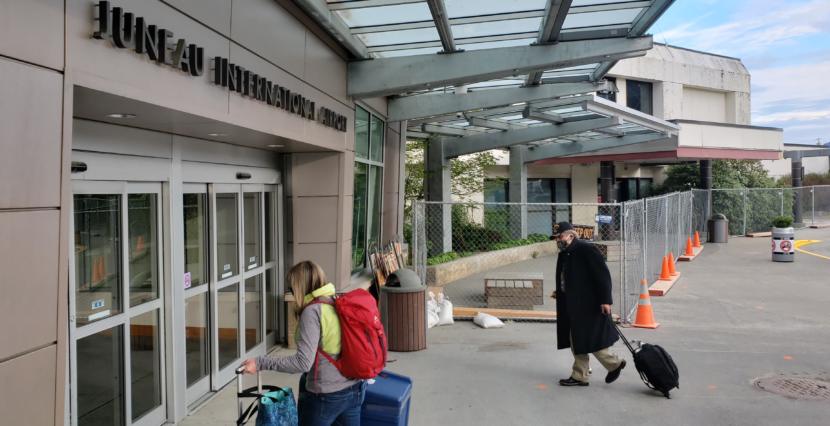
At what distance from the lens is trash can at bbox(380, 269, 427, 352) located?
8.64 m

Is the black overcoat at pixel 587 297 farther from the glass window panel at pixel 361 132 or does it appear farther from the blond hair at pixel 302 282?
the glass window panel at pixel 361 132

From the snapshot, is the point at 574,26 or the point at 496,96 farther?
the point at 496,96

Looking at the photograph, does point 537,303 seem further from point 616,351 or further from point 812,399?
point 812,399

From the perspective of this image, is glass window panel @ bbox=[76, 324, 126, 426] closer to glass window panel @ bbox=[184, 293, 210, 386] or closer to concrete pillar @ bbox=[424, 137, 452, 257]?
Answer: glass window panel @ bbox=[184, 293, 210, 386]

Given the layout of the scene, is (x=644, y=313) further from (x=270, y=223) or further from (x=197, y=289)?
(x=197, y=289)

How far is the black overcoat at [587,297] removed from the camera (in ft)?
22.4

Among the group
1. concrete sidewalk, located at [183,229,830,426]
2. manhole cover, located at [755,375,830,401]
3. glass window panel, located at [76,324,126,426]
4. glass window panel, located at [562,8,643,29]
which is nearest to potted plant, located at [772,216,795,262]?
concrete sidewalk, located at [183,229,830,426]

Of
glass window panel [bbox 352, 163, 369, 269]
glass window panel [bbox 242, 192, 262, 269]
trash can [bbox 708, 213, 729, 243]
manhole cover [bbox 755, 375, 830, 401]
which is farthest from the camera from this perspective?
trash can [bbox 708, 213, 729, 243]

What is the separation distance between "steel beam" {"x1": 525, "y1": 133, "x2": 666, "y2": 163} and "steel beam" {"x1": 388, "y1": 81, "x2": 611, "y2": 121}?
11.2 metres

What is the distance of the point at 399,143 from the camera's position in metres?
14.0

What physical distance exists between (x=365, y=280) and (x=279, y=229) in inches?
99.1

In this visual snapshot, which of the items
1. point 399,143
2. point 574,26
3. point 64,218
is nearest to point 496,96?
point 399,143

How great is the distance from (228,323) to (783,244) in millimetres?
15864

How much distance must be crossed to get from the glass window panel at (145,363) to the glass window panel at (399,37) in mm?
4519
